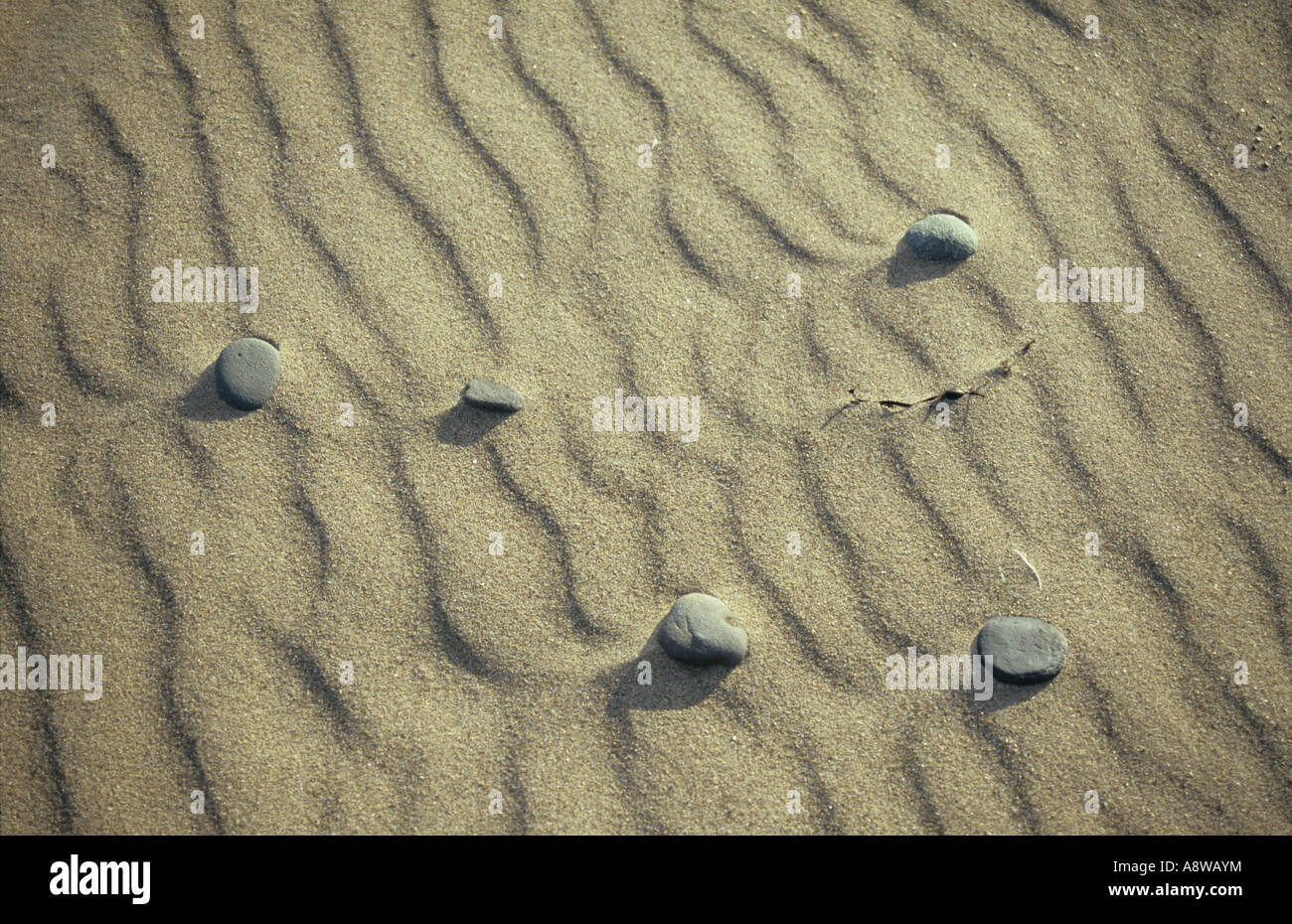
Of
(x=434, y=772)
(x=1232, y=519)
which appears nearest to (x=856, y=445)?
(x=1232, y=519)

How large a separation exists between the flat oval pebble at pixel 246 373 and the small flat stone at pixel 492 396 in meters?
0.49

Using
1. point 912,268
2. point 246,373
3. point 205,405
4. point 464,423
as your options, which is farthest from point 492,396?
point 912,268

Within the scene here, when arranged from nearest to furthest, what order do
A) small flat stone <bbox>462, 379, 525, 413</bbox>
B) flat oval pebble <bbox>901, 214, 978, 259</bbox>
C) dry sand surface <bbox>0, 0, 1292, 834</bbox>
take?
dry sand surface <bbox>0, 0, 1292, 834</bbox>
small flat stone <bbox>462, 379, 525, 413</bbox>
flat oval pebble <bbox>901, 214, 978, 259</bbox>

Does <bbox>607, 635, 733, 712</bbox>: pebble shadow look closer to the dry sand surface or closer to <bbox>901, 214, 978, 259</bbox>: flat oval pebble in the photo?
the dry sand surface

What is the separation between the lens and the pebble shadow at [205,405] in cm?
213

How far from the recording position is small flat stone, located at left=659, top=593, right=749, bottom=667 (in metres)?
1.93

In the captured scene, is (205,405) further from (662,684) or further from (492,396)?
(662,684)

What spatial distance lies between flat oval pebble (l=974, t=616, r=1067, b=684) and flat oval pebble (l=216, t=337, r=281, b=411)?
1.82 metres

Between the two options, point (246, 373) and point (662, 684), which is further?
point (246, 373)

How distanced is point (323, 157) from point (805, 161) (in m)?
1.35

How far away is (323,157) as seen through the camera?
7.88 feet

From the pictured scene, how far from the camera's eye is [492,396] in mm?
2113

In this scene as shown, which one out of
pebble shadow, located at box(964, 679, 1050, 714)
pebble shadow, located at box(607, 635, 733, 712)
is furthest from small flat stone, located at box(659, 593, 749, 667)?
pebble shadow, located at box(964, 679, 1050, 714)

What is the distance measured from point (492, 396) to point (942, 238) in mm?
1237
